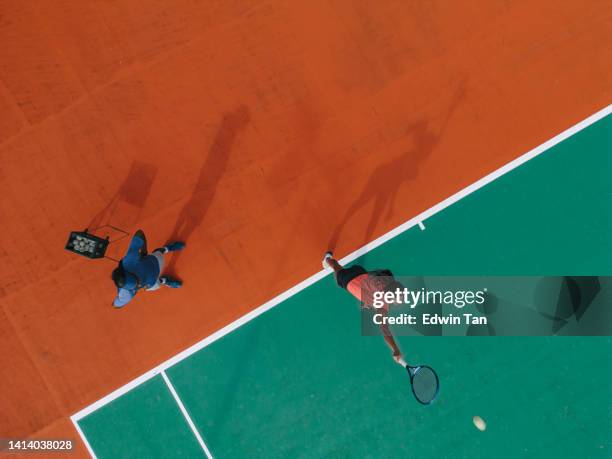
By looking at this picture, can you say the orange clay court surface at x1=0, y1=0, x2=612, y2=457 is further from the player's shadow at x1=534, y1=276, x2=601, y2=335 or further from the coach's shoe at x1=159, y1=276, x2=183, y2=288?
the player's shadow at x1=534, y1=276, x2=601, y2=335

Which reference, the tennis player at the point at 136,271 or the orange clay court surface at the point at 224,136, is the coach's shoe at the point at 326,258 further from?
the tennis player at the point at 136,271

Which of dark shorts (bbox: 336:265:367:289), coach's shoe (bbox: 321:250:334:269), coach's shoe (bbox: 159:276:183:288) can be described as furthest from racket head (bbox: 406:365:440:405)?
coach's shoe (bbox: 159:276:183:288)

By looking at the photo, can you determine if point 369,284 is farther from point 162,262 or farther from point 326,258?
point 162,262

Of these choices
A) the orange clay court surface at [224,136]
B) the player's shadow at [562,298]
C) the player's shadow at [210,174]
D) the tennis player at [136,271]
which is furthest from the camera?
the player's shadow at [562,298]

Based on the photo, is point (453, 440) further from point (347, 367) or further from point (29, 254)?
point (29, 254)

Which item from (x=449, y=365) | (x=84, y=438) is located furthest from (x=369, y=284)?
(x=84, y=438)

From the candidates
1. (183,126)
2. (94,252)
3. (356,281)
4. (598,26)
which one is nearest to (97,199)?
(94,252)

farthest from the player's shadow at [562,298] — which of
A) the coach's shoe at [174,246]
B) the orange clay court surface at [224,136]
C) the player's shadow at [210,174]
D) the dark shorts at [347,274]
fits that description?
the coach's shoe at [174,246]
